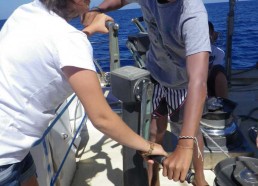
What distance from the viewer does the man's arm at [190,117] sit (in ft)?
4.53

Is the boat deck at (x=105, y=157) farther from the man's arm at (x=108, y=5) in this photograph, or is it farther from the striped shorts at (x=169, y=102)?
the man's arm at (x=108, y=5)

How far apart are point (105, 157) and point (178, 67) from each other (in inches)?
59.9

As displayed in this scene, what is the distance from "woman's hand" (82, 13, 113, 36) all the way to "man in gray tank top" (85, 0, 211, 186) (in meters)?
0.08

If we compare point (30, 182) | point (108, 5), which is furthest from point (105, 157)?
point (30, 182)

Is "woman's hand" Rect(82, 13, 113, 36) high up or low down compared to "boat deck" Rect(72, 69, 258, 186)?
up

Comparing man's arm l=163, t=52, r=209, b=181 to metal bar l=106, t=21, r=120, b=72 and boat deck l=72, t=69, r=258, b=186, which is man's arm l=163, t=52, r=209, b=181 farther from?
boat deck l=72, t=69, r=258, b=186

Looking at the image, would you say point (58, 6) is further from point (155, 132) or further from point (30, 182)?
point (155, 132)

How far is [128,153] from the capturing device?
1691 millimetres

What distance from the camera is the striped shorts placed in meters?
2.15

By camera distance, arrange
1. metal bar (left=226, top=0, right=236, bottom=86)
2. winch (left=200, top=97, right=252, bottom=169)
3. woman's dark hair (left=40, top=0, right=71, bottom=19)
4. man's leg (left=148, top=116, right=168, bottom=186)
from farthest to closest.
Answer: metal bar (left=226, top=0, right=236, bottom=86) < winch (left=200, top=97, right=252, bottom=169) < man's leg (left=148, top=116, right=168, bottom=186) < woman's dark hair (left=40, top=0, right=71, bottom=19)

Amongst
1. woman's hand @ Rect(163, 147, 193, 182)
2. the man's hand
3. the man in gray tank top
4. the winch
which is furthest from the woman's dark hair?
the winch

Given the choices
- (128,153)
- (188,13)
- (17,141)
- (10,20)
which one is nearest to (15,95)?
(17,141)

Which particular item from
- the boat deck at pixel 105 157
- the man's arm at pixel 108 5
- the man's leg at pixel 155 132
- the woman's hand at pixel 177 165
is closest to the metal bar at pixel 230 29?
the boat deck at pixel 105 157

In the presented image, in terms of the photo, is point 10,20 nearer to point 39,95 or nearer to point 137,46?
point 39,95
